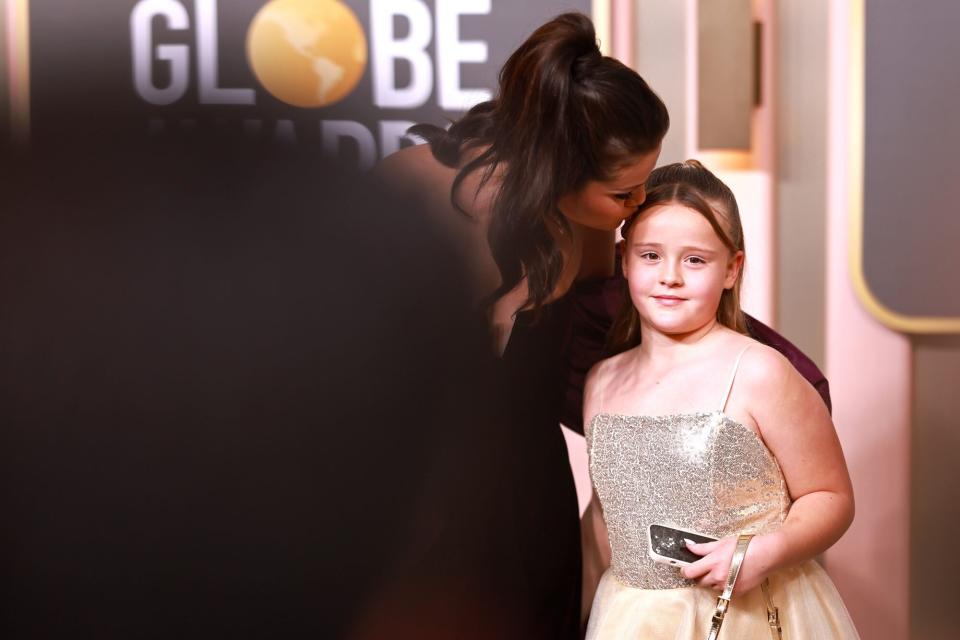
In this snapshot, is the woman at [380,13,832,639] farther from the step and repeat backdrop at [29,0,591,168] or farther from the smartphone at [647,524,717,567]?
the smartphone at [647,524,717,567]

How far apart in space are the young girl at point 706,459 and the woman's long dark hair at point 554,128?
0.26 ft

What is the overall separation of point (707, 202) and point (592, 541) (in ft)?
1.41

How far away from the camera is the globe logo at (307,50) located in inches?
48.8

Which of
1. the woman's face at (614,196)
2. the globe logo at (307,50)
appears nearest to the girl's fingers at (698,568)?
the woman's face at (614,196)

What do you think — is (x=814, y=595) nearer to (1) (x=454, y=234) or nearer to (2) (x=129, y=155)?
(1) (x=454, y=234)

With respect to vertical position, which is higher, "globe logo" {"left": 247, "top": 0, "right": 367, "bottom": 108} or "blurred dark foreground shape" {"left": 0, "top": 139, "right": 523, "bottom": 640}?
"globe logo" {"left": 247, "top": 0, "right": 367, "bottom": 108}

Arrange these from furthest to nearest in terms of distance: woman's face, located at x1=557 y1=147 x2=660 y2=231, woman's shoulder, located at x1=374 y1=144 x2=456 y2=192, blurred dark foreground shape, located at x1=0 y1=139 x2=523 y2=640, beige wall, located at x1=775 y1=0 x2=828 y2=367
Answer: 1. beige wall, located at x1=775 y1=0 x2=828 y2=367
2. woman's shoulder, located at x1=374 y1=144 x2=456 y2=192
3. woman's face, located at x1=557 y1=147 x2=660 y2=231
4. blurred dark foreground shape, located at x1=0 y1=139 x2=523 y2=640

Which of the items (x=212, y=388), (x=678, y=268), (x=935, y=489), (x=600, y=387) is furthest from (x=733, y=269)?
(x=935, y=489)

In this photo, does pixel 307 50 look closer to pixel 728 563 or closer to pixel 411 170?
pixel 411 170

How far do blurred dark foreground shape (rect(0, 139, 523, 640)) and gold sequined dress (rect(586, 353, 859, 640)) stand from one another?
0.79 feet

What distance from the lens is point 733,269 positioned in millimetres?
1138

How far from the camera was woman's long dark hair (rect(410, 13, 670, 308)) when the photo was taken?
1.09m

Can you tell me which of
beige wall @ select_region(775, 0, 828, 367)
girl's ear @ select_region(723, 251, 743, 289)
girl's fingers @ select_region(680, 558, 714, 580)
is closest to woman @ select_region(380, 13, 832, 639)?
girl's ear @ select_region(723, 251, 743, 289)

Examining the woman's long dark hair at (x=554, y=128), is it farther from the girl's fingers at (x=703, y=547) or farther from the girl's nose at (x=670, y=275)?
the girl's fingers at (x=703, y=547)
